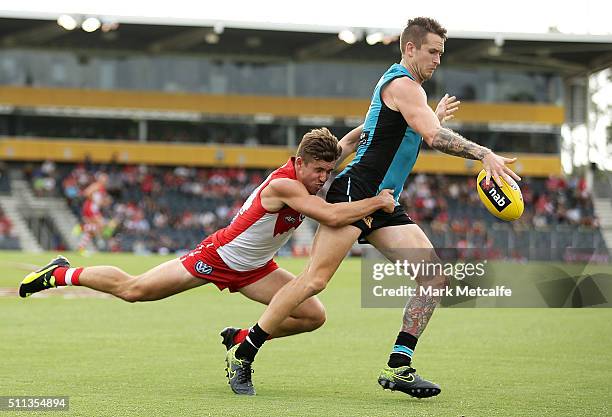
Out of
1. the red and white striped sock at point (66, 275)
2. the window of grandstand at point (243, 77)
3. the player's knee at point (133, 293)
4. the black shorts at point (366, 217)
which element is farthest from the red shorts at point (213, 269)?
the window of grandstand at point (243, 77)

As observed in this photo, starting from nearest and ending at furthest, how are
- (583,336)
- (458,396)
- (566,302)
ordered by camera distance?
(458,396)
(583,336)
(566,302)

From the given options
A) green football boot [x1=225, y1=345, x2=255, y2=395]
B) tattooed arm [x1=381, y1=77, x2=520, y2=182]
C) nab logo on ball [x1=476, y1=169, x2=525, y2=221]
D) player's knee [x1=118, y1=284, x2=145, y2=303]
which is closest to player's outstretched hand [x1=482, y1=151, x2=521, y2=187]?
tattooed arm [x1=381, y1=77, x2=520, y2=182]

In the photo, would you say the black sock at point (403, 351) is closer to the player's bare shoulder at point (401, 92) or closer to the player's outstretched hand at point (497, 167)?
the player's outstretched hand at point (497, 167)

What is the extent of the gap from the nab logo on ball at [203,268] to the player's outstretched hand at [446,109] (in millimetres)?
2111

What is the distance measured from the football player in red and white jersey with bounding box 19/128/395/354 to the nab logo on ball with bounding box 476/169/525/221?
662 mm

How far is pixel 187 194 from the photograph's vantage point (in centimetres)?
4566

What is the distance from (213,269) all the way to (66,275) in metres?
1.43

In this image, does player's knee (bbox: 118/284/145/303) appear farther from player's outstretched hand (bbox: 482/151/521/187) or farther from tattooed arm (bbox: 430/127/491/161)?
player's outstretched hand (bbox: 482/151/521/187)

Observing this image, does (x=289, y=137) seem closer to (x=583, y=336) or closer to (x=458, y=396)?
(x=583, y=336)

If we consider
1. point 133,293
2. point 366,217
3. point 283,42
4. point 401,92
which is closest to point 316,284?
point 366,217

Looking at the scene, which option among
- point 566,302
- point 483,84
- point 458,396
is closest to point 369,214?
point 458,396

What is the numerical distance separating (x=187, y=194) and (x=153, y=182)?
72.1 inches

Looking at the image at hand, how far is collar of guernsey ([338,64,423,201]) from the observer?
7.45 m

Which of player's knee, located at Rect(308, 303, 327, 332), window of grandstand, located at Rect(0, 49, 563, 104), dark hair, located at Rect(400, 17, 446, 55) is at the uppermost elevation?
window of grandstand, located at Rect(0, 49, 563, 104)
